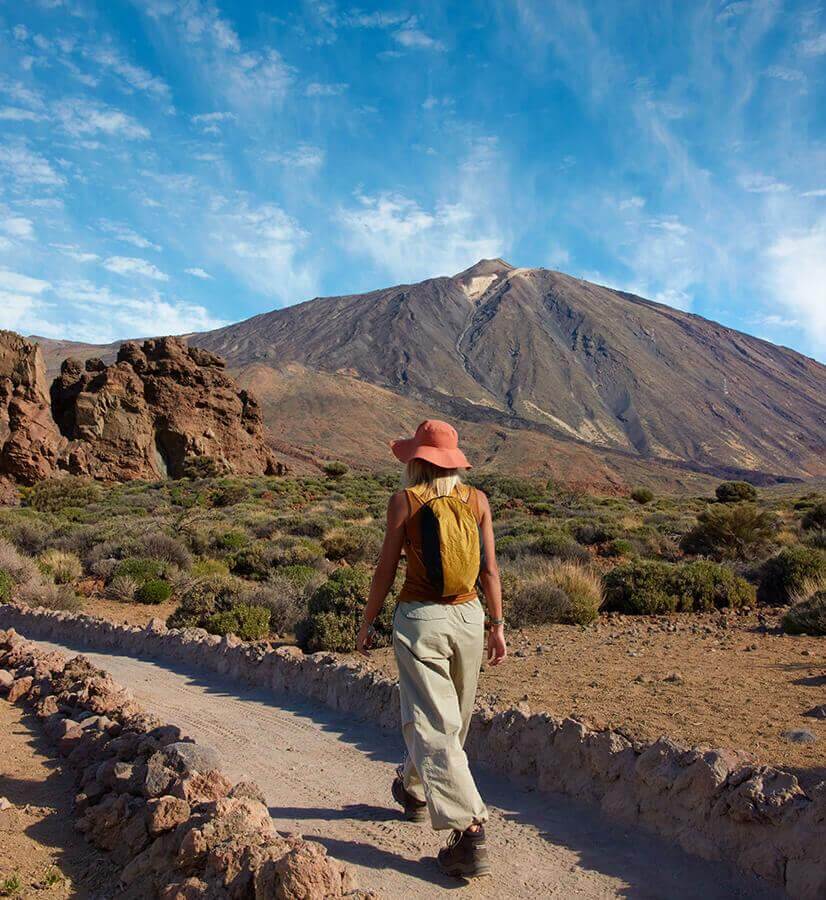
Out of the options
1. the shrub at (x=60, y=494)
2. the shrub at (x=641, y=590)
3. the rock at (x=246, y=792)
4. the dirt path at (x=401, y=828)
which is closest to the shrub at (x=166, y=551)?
the shrub at (x=641, y=590)

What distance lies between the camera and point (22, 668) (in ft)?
23.2

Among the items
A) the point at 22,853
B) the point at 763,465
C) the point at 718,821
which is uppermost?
the point at 763,465

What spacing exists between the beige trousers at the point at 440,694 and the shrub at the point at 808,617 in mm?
6530

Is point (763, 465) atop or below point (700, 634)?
atop

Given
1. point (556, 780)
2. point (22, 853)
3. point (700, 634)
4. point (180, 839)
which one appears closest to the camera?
point (180, 839)

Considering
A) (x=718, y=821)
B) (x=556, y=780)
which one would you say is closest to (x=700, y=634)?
(x=556, y=780)

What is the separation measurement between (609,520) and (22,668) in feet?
55.5

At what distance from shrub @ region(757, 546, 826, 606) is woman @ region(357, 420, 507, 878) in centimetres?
853

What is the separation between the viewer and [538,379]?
444ft

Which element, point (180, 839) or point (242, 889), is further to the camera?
point (180, 839)

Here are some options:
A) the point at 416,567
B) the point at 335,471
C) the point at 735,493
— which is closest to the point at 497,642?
the point at 416,567

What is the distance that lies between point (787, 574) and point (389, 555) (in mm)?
9229

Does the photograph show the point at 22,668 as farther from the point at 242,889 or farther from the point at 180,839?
the point at 242,889

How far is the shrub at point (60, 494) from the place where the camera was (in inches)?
1033
